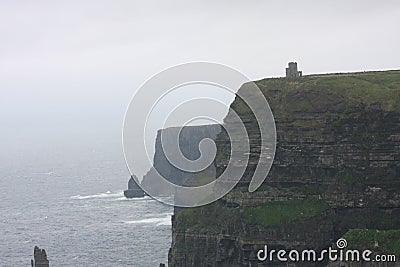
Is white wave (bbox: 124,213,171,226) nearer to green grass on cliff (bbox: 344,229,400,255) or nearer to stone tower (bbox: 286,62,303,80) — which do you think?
stone tower (bbox: 286,62,303,80)

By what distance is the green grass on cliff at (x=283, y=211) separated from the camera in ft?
329

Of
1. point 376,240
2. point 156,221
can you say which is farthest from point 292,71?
point 156,221

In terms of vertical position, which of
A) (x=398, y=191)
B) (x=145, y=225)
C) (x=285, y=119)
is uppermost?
(x=285, y=119)

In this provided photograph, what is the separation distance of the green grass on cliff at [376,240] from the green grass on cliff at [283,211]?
38.2 feet

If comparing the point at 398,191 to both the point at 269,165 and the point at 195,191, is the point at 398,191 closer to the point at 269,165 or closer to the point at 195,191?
the point at 269,165

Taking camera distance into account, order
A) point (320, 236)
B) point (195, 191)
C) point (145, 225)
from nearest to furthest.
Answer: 1. point (320, 236)
2. point (195, 191)
3. point (145, 225)

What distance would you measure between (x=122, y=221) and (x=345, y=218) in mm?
82301

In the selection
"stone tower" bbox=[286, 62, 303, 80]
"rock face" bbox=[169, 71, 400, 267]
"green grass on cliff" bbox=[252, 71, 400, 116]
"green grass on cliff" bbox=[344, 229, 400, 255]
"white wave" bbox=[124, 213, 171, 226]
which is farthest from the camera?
"white wave" bbox=[124, 213, 171, 226]

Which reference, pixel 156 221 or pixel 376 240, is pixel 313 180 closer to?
pixel 376 240

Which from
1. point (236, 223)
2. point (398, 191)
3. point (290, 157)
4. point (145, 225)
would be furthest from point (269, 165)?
point (145, 225)

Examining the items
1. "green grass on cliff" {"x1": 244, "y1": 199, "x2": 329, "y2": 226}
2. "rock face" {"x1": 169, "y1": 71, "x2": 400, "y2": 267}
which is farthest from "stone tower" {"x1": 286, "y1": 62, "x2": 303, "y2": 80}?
"green grass on cliff" {"x1": 244, "y1": 199, "x2": 329, "y2": 226}

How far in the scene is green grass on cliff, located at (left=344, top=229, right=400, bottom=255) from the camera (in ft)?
280

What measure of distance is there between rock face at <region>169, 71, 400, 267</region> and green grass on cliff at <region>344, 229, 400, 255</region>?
9.18 metres

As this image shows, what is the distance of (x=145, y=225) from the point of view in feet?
558
